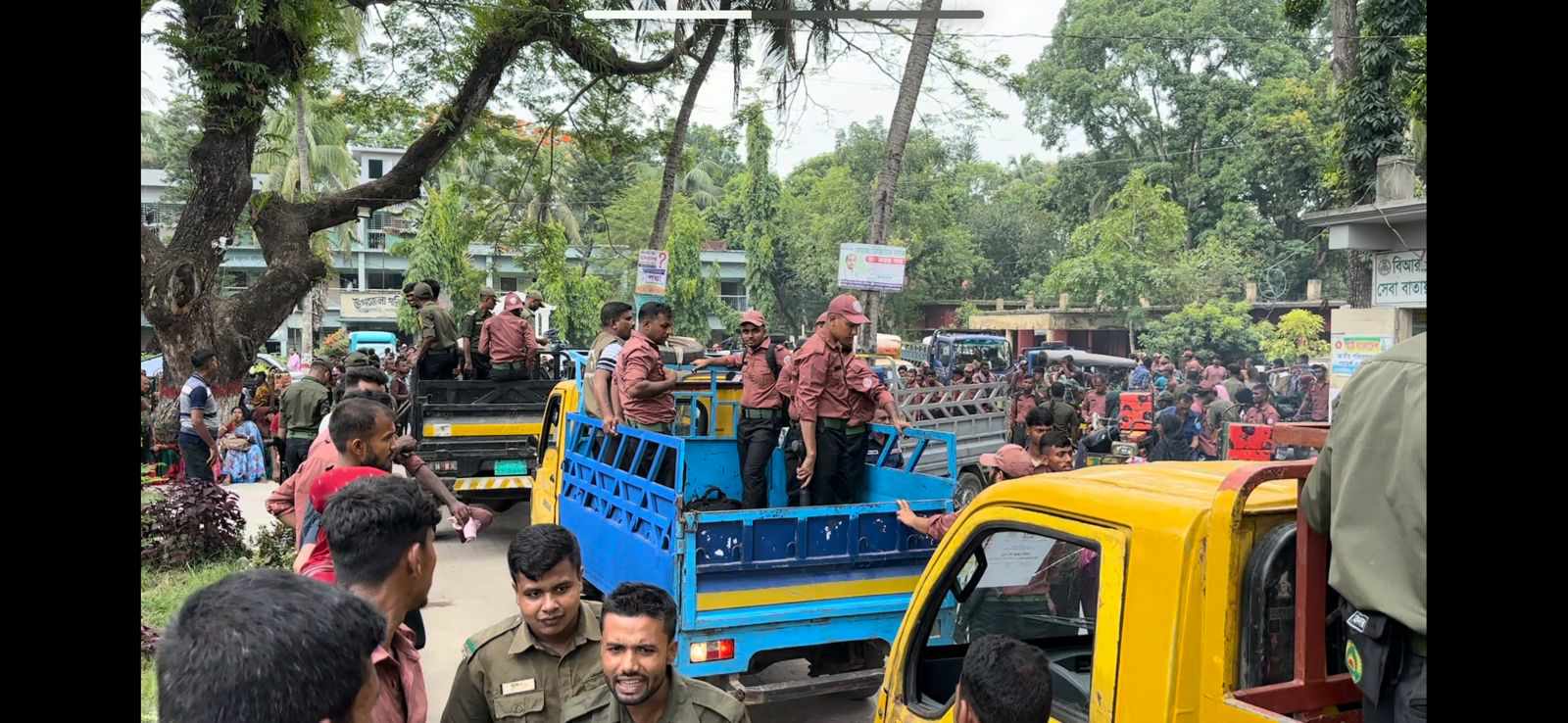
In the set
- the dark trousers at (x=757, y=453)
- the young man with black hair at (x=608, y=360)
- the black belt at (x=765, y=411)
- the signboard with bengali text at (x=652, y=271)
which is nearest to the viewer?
the dark trousers at (x=757, y=453)

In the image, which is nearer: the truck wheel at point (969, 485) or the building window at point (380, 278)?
the truck wheel at point (969, 485)

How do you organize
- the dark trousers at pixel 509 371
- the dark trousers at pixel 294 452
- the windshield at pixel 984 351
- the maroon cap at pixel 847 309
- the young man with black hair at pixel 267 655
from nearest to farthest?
the young man with black hair at pixel 267 655
the maroon cap at pixel 847 309
the dark trousers at pixel 294 452
the dark trousers at pixel 509 371
the windshield at pixel 984 351

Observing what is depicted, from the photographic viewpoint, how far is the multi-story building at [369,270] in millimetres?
42031

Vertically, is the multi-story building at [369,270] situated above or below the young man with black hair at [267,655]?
above

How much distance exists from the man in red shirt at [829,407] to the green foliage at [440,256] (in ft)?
83.5

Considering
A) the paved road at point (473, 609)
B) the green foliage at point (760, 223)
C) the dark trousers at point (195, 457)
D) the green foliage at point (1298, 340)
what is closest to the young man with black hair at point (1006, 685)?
the paved road at point (473, 609)

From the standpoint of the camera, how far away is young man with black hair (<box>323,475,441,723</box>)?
2.35 meters

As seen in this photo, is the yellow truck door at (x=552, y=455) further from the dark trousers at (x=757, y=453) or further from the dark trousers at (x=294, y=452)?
the dark trousers at (x=294, y=452)

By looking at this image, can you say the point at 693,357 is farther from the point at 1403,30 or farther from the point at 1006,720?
the point at 1403,30

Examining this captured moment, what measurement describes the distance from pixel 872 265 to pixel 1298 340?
16124mm

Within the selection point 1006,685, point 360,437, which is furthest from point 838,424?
point 1006,685

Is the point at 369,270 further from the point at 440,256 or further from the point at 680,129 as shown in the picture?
the point at 680,129

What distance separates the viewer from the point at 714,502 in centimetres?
686
